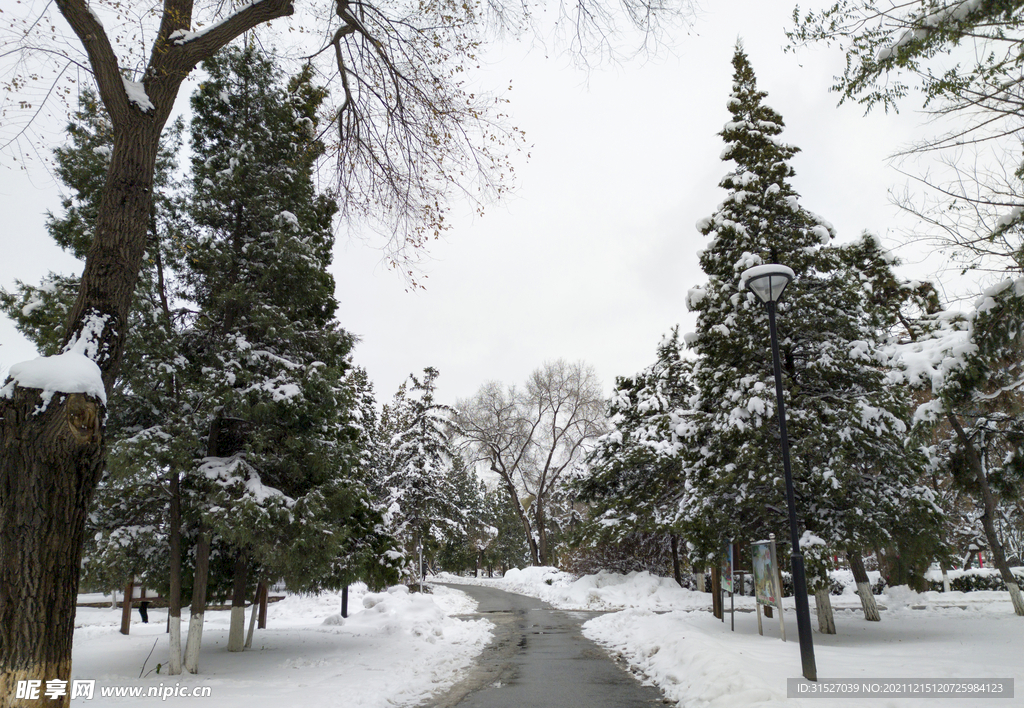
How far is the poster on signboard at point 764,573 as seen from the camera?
10055mm

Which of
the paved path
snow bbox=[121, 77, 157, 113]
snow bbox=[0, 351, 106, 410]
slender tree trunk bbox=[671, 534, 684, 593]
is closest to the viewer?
snow bbox=[0, 351, 106, 410]

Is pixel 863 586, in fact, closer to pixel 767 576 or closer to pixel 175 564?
pixel 767 576

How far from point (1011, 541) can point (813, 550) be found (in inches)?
1283

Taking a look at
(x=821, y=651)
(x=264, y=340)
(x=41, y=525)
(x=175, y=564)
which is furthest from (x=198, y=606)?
(x=821, y=651)

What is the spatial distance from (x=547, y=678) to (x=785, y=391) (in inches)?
302

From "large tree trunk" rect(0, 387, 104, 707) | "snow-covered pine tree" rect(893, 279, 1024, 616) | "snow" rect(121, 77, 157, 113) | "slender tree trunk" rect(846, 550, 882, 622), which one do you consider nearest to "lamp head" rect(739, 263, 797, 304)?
"snow-covered pine tree" rect(893, 279, 1024, 616)

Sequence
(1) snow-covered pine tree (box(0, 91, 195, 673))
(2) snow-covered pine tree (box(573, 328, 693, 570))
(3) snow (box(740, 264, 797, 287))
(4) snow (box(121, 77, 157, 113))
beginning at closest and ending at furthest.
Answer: (4) snow (box(121, 77, 157, 113)) < (3) snow (box(740, 264, 797, 287)) < (1) snow-covered pine tree (box(0, 91, 195, 673)) < (2) snow-covered pine tree (box(573, 328, 693, 570))

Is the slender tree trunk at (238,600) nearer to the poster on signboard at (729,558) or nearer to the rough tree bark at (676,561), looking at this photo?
the poster on signboard at (729,558)

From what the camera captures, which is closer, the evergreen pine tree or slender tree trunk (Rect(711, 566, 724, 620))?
slender tree trunk (Rect(711, 566, 724, 620))

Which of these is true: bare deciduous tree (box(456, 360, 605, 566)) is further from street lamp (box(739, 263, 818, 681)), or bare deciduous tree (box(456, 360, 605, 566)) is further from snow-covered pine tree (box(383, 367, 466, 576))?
street lamp (box(739, 263, 818, 681))

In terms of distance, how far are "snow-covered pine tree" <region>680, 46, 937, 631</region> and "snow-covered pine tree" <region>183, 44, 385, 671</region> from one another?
25.1 ft

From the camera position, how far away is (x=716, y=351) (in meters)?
13.2

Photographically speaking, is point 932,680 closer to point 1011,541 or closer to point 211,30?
point 211,30

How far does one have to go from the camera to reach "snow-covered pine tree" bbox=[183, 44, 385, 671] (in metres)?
9.77
